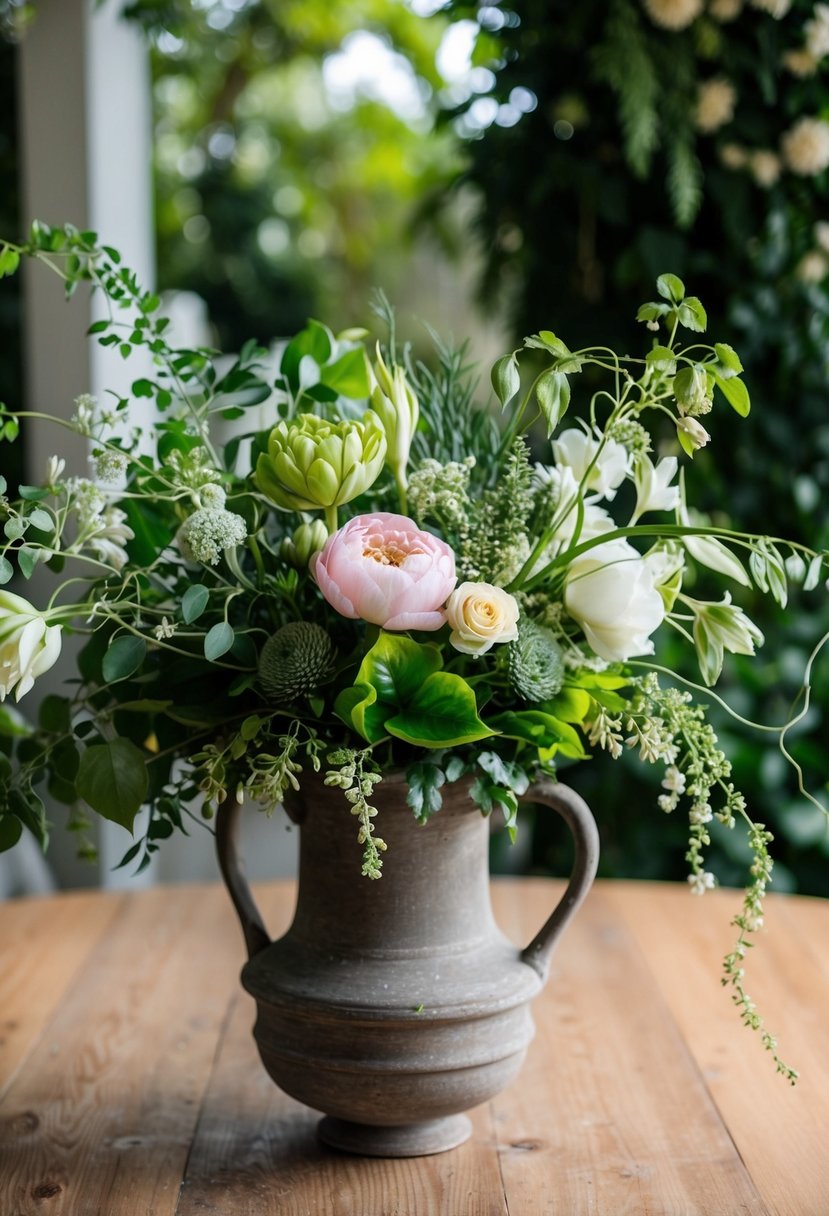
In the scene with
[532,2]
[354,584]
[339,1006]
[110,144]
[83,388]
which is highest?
[532,2]

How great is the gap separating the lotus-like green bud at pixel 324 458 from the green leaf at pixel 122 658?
13 cm

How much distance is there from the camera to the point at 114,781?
0.72 meters

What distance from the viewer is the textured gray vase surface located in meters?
0.72

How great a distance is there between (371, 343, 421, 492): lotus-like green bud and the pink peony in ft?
0.24

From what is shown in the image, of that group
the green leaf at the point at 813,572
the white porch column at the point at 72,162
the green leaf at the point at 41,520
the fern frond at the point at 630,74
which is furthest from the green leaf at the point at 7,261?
the fern frond at the point at 630,74

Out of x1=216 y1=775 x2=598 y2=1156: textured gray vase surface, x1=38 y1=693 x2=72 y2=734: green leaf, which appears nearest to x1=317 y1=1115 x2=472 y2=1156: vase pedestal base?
x1=216 y1=775 x2=598 y2=1156: textured gray vase surface

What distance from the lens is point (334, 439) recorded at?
2.19 ft

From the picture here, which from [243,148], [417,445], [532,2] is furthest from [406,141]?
[417,445]

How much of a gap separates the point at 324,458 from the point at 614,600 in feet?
0.62

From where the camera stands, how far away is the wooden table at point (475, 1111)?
2.43ft

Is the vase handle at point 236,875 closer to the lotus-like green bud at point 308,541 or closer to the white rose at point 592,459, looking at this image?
the lotus-like green bud at point 308,541

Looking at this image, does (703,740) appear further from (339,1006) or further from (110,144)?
(110,144)

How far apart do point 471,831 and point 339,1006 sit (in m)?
0.14

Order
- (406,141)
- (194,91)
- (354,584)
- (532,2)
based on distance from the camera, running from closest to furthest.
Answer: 1. (354,584)
2. (532,2)
3. (194,91)
4. (406,141)
